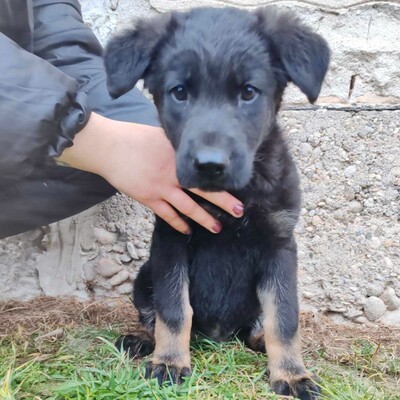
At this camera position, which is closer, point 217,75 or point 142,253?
point 217,75

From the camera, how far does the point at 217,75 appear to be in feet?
6.85

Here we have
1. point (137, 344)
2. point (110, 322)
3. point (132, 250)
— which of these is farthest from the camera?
point (132, 250)

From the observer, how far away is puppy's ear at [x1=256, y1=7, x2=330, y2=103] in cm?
214

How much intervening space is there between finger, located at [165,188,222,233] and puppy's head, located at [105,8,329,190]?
0.62 ft

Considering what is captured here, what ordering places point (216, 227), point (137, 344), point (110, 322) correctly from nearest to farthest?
point (216, 227) < point (137, 344) < point (110, 322)

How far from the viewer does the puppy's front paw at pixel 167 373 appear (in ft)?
7.25

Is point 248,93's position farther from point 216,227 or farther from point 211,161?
point 216,227

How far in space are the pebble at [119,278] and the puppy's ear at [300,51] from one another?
1.47m

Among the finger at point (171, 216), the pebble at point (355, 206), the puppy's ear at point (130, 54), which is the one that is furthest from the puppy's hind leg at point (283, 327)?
the pebble at point (355, 206)

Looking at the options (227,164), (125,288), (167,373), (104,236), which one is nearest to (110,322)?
(125,288)

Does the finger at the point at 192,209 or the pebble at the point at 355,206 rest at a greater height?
the finger at the point at 192,209

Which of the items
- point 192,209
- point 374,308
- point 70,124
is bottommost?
point 374,308

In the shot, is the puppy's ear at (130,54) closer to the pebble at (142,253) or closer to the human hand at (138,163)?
the human hand at (138,163)

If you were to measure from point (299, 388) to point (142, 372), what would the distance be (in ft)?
1.64
